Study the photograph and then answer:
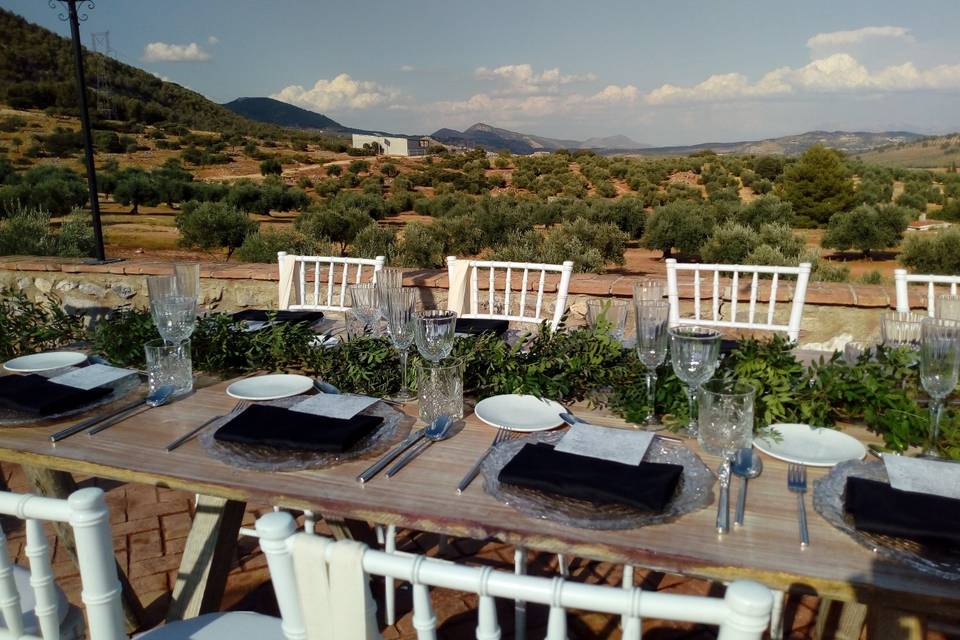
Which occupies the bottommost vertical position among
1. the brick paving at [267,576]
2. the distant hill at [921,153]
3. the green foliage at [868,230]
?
the brick paving at [267,576]

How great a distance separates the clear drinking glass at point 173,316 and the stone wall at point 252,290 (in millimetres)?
1742

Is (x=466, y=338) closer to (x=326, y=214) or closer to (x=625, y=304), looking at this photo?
(x=625, y=304)

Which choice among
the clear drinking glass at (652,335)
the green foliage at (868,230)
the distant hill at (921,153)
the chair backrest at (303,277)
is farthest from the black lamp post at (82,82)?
the distant hill at (921,153)

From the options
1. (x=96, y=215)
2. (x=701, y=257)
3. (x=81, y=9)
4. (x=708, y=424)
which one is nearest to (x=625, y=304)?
(x=708, y=424)

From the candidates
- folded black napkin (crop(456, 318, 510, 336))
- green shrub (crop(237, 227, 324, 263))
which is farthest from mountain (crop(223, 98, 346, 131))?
folded black napkin (crop(456, 318, 510, 336))

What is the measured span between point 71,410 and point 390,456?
81 cm

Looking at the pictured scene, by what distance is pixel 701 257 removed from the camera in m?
11.0

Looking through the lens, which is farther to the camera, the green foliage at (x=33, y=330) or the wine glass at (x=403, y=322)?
the green foliage at (x=33, y=330)

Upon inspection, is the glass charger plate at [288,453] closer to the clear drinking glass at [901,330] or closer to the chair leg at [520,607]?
the chair leg at [520,607]

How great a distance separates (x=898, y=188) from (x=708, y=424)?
2685cm

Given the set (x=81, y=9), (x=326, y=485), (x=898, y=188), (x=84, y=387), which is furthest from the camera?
(x=898, y=188)

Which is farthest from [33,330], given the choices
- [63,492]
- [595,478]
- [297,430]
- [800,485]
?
[800,485]

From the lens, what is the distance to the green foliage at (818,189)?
54.3 feet

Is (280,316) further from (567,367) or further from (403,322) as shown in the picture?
(567,367)
